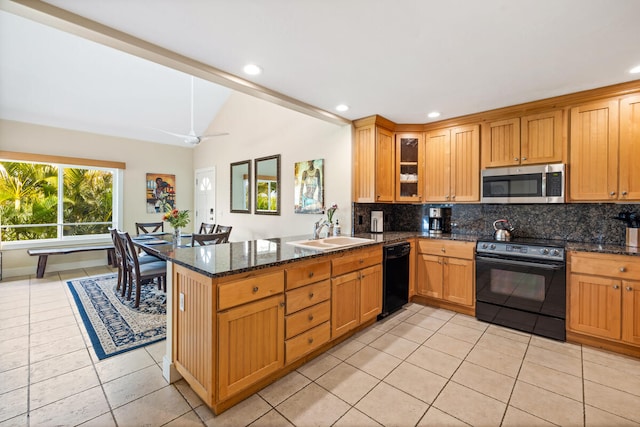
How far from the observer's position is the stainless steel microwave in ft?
9.73

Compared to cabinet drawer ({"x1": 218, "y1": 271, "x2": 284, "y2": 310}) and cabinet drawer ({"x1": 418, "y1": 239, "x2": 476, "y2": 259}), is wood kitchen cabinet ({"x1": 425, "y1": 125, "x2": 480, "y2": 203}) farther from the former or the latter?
cabinet drawer ({"x1": 218, "y1": 271, "x2": 284, "y2": 310})

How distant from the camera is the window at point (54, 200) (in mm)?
4863

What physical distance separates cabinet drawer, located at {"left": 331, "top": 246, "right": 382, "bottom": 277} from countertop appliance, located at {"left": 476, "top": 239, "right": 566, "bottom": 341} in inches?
45.5

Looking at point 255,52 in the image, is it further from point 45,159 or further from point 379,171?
point 45,159

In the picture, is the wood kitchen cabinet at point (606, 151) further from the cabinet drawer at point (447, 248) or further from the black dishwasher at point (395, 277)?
the black dishwasher at point (395, 277)

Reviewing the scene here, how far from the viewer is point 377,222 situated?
3.94 metres

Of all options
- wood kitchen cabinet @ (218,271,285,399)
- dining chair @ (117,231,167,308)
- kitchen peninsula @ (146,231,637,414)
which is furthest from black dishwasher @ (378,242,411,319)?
dining chair @ (117,231,167,308)

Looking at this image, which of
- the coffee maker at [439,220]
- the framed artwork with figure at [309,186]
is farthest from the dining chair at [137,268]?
the coffee maker at [439,220]

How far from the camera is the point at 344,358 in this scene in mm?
2402

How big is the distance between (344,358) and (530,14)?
272cm

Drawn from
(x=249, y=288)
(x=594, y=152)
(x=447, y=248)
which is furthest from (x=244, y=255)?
(x=594, y=152)

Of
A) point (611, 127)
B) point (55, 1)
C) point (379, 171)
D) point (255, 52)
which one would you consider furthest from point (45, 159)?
point (611, 127)

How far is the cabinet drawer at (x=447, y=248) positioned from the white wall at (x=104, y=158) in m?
5.66

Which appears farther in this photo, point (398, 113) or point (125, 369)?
point (398, 113)
